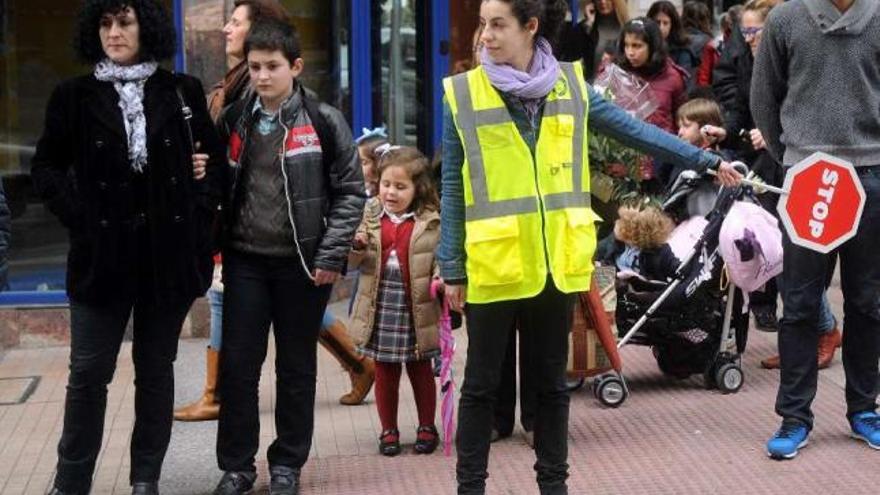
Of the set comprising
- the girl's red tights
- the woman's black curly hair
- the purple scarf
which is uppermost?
the woman's black curly hair

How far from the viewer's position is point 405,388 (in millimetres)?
7777

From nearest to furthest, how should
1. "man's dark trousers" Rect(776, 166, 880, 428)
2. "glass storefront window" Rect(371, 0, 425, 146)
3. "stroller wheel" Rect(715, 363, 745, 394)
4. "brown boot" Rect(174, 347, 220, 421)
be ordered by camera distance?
"man's dark trousers" Rect(776, 166, 880, 428), "brown boot" Rect(174, 347, 220, 421), "stroller wheel" Rect(715, 363, 745, 394), "glass storefront window" Rect(371, 0, 425, 146)

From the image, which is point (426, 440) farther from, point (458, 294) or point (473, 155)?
point (473, 155)

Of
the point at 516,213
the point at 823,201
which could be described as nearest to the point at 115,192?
the point at 516,213

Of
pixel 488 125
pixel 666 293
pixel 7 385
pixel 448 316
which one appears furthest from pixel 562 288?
pixel 7 385

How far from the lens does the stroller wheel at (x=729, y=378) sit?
752 centimetres

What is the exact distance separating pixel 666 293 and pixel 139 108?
110 inches

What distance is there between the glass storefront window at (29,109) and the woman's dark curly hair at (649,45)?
3.14 meters

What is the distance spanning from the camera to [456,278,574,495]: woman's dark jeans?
17.6 feet

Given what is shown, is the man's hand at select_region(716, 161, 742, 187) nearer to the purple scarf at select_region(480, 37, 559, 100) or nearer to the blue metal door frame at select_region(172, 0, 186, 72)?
the purple scarf at select_region(480, 37, 559, 100)

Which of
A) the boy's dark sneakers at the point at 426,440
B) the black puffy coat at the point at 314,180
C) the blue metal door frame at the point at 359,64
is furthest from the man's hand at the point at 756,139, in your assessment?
the blue metal door frame at the point at 359,64

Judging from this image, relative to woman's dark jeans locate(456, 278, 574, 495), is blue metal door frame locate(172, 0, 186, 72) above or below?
above

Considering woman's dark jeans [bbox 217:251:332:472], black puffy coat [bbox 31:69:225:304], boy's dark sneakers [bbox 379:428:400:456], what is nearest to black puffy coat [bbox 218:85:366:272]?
woman's dark jeans [bbox 217:251:332:472]

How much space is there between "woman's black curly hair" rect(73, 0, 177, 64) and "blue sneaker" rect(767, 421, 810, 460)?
2.83 m
